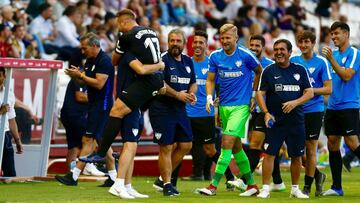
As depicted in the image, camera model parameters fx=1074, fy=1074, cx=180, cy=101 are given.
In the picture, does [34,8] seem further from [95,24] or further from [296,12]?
[296,12]

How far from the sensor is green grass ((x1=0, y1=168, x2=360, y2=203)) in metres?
13.6

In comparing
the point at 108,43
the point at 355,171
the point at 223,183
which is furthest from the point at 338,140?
the point at 108,43

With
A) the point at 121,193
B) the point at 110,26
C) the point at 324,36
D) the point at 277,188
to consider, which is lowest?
the point at 277,188

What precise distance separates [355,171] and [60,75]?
6316 millimetres

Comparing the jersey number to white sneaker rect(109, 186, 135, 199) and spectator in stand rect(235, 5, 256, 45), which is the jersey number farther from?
spectator in stand rect(235, 5, 256, 45)

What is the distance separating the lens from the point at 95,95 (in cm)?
1652

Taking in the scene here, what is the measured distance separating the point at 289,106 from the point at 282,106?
17 cm

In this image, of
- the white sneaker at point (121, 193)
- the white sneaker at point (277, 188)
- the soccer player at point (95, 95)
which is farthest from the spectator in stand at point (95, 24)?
the white sneaker at point (121, 193)

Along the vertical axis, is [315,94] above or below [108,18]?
below

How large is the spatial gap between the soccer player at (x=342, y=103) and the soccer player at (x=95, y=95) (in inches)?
136

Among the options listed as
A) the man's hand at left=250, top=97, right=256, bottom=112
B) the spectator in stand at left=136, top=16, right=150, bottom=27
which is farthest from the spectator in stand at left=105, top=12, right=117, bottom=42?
the man's hand at left=250, top=97, right=256, bottom=112

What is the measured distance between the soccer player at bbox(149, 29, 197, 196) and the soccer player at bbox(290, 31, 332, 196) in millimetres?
1552

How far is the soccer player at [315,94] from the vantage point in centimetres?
1477

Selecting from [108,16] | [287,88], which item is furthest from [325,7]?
[287,88]
